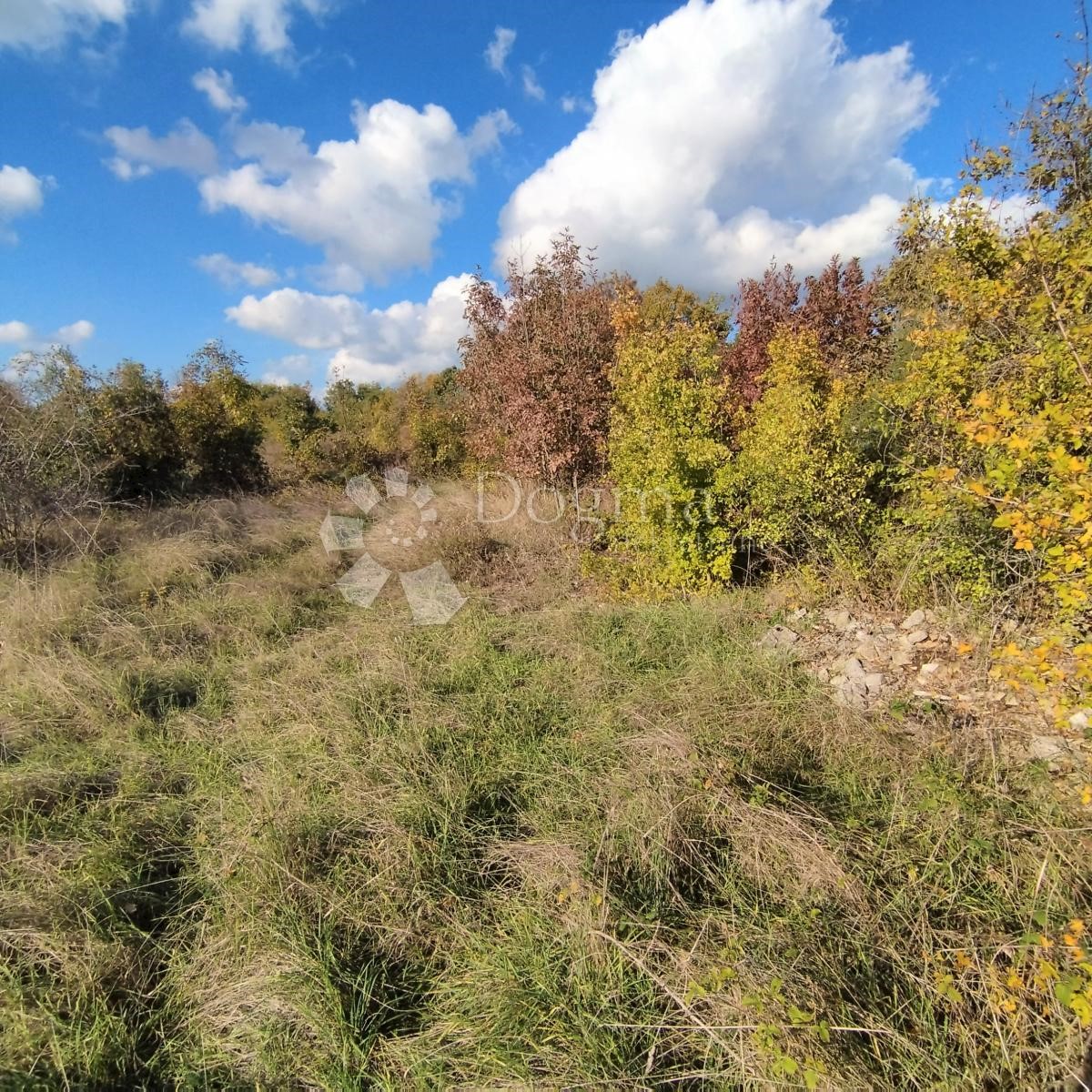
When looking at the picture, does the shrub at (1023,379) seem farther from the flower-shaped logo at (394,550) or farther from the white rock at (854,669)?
the flower-shaped logo at (394,550)

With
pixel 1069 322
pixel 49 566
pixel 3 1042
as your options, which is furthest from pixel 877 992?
pixel 49 566

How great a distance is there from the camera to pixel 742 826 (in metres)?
2.28

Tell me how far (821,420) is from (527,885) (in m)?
4.10

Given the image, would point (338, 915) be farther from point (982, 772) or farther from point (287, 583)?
point (287, 583)

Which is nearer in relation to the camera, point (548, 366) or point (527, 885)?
point (527, 885)

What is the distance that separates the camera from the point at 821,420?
4445mm

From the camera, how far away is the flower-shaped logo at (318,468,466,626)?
17.9 feet

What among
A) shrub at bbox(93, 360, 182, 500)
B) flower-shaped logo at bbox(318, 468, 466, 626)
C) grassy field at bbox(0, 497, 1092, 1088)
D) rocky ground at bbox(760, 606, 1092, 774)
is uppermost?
shrub at bbox(93, 360, 182, 500)

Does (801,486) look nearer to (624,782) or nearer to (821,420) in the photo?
(821,420)

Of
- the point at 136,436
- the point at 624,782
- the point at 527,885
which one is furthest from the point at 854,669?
the point at 136,436

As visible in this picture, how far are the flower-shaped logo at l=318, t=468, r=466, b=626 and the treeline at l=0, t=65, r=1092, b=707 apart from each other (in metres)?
1.68

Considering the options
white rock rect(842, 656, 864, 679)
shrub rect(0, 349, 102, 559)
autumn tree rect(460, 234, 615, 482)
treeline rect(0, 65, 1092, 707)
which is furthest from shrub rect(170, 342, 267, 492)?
white rock rect(842, 656, 864, 679)

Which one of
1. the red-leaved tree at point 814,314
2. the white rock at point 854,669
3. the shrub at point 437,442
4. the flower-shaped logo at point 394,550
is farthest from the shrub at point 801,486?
the shrub at point 437,442

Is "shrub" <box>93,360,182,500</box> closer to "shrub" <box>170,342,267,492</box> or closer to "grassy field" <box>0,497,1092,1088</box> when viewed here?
"shrub" <box>170,342,267,492</box>
